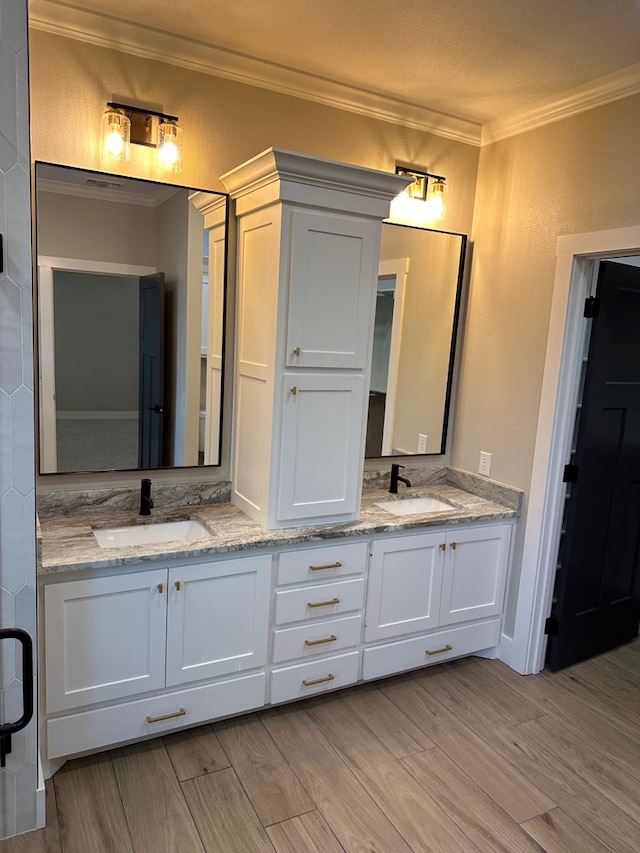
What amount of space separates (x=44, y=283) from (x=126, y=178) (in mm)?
522

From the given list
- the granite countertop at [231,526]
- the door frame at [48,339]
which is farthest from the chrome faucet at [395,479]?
the door frame at [48,339]

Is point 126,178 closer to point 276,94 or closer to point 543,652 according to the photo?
point 276,94

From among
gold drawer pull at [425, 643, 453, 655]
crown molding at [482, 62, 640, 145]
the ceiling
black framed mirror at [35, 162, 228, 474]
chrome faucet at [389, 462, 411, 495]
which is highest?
the ceiling

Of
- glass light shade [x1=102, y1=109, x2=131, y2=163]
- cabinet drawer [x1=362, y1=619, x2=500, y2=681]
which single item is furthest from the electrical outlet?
glass light shade [x1=102, y1=109, x2=131, y2=163]

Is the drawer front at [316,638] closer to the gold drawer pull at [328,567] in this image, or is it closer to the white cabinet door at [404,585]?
the white cabinet door at [404,585]

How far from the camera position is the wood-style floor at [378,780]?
6.38ft

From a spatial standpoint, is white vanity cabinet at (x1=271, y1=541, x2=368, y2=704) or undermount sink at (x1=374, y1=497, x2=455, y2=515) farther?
undermount sink at (x1=374, y1=497, x2=455, y2=515)

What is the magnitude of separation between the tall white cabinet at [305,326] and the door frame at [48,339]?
1.86 feet

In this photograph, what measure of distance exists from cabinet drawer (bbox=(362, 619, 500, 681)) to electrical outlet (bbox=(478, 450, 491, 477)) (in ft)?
2.46

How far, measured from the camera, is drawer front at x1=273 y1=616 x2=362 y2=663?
97.2 inches

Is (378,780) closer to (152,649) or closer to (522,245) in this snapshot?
(152,649)

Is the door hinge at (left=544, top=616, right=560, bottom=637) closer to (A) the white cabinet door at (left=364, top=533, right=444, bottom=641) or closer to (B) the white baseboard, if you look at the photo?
(A) the white cabinet door at (left=364, top=533, right=444, bottom=641)

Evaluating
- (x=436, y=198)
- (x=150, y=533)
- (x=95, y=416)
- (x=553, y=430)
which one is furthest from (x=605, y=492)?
(x=95, y=416)

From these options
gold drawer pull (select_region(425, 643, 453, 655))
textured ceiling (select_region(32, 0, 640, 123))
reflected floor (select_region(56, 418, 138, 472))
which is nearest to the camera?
textured ceiling (select_region(32, 0, 640, 123))
